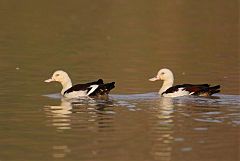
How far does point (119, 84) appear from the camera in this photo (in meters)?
24.0

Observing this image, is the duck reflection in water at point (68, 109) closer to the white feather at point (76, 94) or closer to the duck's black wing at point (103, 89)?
the white feather at point (76, 94)

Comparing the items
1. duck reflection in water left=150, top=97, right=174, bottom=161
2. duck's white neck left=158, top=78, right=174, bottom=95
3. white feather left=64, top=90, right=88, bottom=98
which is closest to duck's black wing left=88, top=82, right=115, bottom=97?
white feather left=64, top=90, right=88, bottom=98

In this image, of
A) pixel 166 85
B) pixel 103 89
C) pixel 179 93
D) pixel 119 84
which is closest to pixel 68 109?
pixel 103 89

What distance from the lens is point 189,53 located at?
33156 mm

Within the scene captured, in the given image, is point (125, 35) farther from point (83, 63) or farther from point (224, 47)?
point (83, 63)

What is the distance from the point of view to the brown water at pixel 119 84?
51.3ft

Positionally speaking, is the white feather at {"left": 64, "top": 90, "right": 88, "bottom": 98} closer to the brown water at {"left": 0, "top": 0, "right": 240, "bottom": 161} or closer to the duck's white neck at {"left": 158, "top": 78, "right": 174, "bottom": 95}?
the brown water at {"left": 0, "top": 0, "right": 240, "bottom": 161}

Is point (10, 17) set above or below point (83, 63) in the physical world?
above

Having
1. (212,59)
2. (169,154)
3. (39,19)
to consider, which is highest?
(39,19)

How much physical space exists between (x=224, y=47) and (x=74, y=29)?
28.7ft

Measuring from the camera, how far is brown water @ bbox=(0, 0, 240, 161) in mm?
15648

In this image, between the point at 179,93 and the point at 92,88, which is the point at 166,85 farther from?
the point at 92,88

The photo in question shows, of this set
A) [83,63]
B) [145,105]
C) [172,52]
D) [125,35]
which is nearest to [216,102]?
[145,105]

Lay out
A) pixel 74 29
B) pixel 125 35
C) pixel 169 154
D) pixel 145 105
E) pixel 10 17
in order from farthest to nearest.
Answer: pixel 10 17 → pixel 74 29 → pixel 125 35 → pixel 145 105 → pixel 169 154
